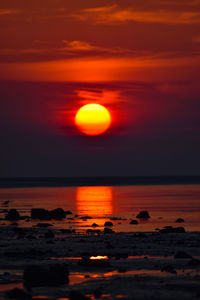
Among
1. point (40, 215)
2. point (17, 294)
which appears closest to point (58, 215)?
point (40, 215)

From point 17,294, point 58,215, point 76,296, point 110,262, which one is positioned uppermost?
point 58,215

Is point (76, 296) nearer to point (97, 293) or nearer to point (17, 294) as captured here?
point (97, 293)

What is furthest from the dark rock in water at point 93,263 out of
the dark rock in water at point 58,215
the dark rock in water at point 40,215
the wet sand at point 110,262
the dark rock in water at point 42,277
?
the dark rock in water at point 40,215

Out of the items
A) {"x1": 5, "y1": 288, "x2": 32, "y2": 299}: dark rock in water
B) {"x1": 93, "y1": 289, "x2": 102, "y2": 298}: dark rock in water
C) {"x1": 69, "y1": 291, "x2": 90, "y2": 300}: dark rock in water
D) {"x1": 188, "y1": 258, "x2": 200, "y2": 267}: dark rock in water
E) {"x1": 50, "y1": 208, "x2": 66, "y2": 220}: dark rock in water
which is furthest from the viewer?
{"x1": 50, "y1": 208, "x2": 66, "y2": 220}: dark rock in water

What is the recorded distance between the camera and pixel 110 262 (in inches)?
1735

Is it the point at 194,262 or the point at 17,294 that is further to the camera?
the point at 194,262

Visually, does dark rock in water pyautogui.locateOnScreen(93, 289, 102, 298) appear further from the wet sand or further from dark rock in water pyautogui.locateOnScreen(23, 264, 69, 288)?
dark rock in water pyautogui.locateOnScreen(23, 264, 69, 288)

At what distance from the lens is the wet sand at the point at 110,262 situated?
34125mm

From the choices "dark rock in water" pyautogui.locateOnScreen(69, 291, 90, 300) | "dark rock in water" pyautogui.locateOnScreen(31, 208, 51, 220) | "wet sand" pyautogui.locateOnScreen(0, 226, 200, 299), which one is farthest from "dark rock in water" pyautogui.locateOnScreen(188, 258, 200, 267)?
"dark rock in water" pyautogui.locateOnScreen(31, 208, 51, 220)

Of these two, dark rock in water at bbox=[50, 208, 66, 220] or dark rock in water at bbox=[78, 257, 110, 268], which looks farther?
dark rock in water at bbox=[50, 208, 66, 220]

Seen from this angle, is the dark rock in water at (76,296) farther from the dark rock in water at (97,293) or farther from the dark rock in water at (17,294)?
the dark rock in water at (17,294)

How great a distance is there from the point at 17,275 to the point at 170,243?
19.6m

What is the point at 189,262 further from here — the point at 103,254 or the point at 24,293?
the point at 24,293

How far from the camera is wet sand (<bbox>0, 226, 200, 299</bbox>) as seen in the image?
34125mm
